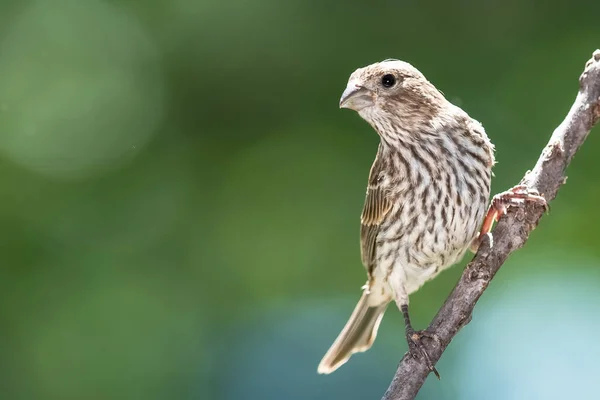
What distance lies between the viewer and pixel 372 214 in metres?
4.50

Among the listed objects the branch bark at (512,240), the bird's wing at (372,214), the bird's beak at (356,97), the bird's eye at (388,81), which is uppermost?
the bird's eye at (388,81)

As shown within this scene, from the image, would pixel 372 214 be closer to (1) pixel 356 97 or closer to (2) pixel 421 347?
(1) pixel 356 97

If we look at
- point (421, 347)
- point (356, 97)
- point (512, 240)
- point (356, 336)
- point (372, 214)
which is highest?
point (356, 97)

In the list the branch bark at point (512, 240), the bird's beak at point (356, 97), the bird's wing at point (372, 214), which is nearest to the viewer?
the branch bark at point (512, 240)

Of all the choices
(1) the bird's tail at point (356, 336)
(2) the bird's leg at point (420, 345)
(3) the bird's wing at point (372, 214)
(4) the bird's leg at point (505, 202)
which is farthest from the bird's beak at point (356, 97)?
(1) the bird's tail at point (356, 336)

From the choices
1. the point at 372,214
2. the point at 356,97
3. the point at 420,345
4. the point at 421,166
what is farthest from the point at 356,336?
the point at 356,97

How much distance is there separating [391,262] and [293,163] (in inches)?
68.7

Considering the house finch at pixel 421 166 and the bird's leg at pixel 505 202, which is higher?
the house finch at pixel 421 166

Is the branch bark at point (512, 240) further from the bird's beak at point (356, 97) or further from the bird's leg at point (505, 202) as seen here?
the bird's beak at point (356, 97)

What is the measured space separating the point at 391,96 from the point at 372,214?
0.61 metres

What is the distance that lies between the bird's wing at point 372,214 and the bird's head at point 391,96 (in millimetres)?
Answer: 289

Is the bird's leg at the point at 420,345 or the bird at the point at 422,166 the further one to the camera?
the bird at the point at 422,166

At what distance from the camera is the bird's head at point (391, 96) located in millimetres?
4129

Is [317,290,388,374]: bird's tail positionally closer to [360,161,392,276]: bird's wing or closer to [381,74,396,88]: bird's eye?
[360,161,392,276]: bird's wing
